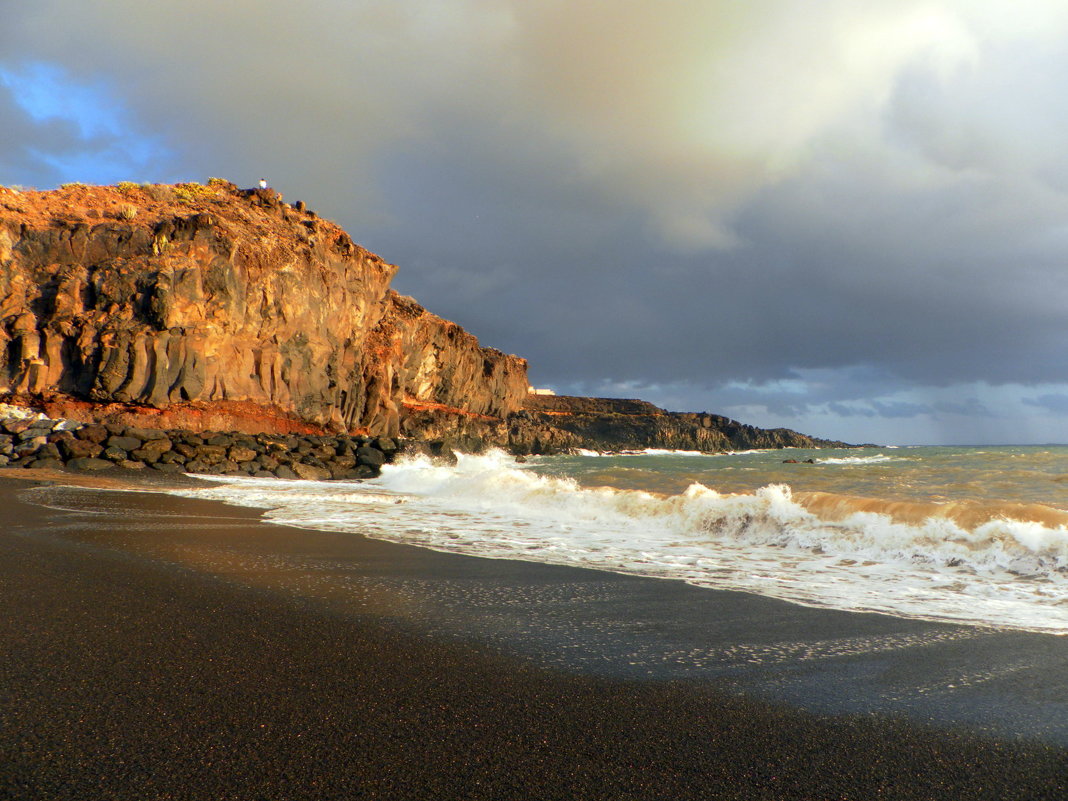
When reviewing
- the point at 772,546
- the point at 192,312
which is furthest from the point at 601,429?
the point at 772,546

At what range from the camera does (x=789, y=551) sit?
7.95 m

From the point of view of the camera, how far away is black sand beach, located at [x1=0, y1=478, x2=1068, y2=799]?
6.28 ft

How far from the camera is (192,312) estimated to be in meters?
30.5

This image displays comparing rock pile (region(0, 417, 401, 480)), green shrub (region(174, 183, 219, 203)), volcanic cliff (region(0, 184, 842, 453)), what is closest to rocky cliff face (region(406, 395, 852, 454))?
volcanic cliff (region(0, 184, 842, 453))

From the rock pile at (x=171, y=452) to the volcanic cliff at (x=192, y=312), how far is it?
3.64 m

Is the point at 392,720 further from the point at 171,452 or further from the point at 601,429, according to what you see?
the point at 601,429

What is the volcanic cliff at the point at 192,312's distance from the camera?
93.9 feet

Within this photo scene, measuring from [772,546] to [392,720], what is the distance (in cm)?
719

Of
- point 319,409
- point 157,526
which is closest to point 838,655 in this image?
point 157,526

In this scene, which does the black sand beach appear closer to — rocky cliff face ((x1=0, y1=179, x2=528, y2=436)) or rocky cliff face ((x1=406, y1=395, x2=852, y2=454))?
rocky cliff face ((x1=0, y1=179, x2=528, y2=436))

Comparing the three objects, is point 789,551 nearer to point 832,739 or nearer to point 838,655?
point 838,655

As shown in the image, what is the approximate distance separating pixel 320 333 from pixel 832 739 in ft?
127

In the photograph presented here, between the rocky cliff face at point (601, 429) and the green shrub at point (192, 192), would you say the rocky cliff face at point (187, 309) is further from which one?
the rocky cliff face at point (601, 429)

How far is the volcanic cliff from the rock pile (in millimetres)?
3641
